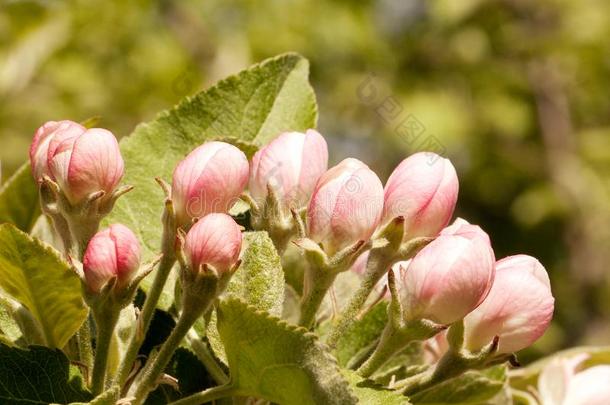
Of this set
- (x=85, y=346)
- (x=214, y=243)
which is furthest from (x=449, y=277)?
(x=85, y=346)

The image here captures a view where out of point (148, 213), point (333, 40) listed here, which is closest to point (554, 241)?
point (333, 40)

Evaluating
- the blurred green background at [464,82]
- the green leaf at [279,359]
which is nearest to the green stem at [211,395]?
the green leaf at [279,359]

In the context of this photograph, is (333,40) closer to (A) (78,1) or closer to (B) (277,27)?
(B) (277,27)

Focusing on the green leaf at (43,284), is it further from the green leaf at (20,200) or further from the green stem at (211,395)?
the green leaf at (20,200)

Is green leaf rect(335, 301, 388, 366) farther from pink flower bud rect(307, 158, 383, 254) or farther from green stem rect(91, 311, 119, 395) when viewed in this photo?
green stem rect(91, 311, 119, 395)

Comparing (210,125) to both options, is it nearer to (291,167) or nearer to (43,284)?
(291,167)
